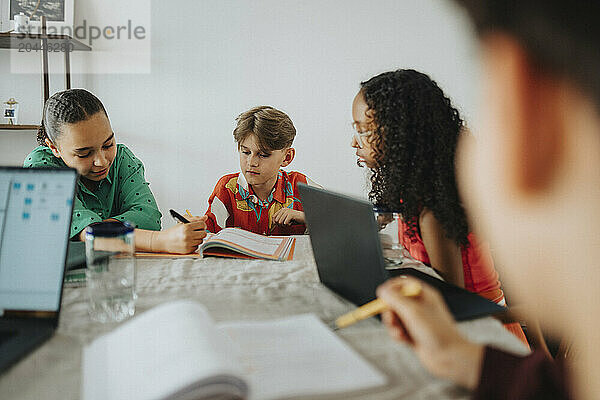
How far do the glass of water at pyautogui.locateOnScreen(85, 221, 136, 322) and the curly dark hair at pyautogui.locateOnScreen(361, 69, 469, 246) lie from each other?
630 mm

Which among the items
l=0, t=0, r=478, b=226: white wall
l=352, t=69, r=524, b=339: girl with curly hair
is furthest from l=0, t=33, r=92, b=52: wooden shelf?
l=352, t=69, r=524, b=339: girl with curly hair

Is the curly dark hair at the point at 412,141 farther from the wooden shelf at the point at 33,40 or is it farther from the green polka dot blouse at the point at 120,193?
the wooden shelf at the point at 33,40

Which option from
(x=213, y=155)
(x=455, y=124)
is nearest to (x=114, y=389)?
(x=455, y=124)

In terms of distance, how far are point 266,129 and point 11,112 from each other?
1672mm

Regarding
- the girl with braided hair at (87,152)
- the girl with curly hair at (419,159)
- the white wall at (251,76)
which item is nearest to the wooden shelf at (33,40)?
the white wall at (251,76)

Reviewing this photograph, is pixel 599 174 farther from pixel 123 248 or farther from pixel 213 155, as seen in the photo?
pixel 213 155

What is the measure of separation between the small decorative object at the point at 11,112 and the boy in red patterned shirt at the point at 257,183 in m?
1.51

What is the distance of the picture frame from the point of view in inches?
108

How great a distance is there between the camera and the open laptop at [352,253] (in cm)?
69

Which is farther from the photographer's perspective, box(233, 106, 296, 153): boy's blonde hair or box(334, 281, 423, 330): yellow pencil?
box(233, 106, 296, 153): boy's blonde hair

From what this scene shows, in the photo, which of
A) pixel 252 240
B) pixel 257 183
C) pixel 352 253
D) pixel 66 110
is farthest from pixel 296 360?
pixel 257 183

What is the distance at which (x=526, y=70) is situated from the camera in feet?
0.87

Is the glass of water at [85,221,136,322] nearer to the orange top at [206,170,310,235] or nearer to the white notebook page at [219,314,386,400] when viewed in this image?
the white notebook page at [219,314,386,400]

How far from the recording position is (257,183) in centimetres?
191
